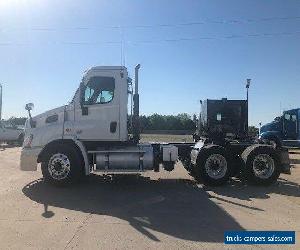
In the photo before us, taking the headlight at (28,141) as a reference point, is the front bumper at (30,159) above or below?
below

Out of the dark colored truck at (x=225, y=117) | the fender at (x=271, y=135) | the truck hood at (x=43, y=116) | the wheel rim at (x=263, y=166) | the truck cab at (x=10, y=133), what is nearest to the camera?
the truck hood at (x=43, y=116)

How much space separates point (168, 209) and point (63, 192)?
338 cm

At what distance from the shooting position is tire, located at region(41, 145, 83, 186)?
481 inches

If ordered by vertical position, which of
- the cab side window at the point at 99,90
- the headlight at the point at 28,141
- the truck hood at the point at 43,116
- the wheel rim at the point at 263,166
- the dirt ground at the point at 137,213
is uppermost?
the cab side window at the point at 99,90

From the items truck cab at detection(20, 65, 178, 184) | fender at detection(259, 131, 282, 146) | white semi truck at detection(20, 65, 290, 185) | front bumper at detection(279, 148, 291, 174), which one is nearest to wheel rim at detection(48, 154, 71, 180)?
white semi truck at detection(20, 65, 290, 185)

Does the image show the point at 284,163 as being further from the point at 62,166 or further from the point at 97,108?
the point at 62,166

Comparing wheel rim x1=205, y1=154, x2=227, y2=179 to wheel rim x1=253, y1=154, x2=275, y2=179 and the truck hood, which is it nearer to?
wheel rim x1=253, y1=154, x2=275, y2=179

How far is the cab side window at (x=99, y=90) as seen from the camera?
12.8 meters

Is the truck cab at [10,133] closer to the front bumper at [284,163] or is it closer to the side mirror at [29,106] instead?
the side mirror at [29,106]

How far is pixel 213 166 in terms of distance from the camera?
13.4 m

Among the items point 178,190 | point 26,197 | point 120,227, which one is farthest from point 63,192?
point 120,227

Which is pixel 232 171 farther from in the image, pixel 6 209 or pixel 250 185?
pixel 6 209

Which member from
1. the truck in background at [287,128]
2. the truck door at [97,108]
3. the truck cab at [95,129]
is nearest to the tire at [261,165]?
the truck cab at [95,129]

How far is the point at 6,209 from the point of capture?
9281 mm
